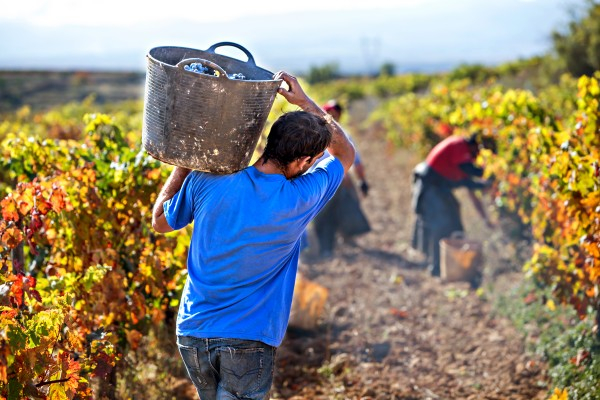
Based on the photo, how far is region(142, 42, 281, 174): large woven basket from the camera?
224cm

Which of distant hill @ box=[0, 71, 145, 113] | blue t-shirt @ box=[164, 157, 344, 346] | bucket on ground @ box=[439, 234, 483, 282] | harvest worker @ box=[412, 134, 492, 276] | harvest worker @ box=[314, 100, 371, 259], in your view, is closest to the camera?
blue t-shirt @ box=[164, 157, 344, 346]

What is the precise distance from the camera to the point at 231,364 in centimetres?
229

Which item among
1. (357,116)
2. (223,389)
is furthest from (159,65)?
(357,116)

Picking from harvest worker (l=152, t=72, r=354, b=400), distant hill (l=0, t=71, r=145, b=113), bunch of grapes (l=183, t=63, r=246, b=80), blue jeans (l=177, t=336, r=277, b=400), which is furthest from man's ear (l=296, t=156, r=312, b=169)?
distant hill (l=0, t=71, r=145, b=113)

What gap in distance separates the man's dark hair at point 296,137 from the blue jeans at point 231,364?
1.94ft

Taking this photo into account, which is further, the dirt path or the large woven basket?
the dirt path

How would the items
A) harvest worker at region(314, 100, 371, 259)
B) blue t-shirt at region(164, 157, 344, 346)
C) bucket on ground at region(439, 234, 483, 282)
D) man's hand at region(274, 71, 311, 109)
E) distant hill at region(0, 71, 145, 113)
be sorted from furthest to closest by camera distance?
distant hill at region(0, 71, 145, 113)
harvest worker at region(314, 100, 371, 259)
bucket on ground at region(439, 234, 483, 282)
man's hand at region(274, 71, 311, 109)
blue t-shirt at region(164, 157, 344, 346)

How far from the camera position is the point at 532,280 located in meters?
5.08

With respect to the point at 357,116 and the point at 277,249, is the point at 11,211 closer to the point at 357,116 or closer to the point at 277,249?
the point at 277,249

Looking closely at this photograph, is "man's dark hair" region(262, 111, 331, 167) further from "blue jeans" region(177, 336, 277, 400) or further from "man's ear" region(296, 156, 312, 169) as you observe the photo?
"blue jeans" region(177, 336, 277, 400)

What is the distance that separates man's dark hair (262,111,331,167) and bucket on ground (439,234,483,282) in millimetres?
4141

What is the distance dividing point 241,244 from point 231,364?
376 millimetres

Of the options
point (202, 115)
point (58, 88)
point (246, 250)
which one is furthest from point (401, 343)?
point (58, 88)

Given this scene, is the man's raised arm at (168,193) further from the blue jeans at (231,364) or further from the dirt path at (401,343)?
the dirt path at (401,343)
